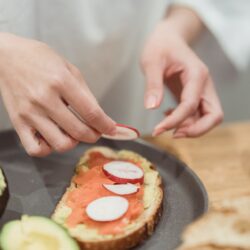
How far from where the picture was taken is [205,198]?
4.31 ft

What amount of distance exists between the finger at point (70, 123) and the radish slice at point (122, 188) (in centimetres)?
12

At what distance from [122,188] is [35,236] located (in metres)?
0.27

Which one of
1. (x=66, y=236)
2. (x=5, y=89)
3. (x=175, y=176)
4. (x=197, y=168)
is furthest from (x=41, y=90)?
(x=197, y=168)

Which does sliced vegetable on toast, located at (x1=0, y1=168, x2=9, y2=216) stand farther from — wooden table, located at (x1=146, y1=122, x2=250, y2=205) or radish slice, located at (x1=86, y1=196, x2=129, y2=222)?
wooden table, located at (x1=146, y1=122, x2=250, y2=205)

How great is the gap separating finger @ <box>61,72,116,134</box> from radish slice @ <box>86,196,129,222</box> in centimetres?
17

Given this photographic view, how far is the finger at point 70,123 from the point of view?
123 cm

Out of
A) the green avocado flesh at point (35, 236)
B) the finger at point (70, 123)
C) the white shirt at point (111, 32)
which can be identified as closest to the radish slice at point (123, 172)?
the finger at point (70, 123)

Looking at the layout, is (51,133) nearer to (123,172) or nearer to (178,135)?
(123,172)

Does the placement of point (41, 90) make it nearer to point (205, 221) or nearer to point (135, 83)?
point (205, 221)

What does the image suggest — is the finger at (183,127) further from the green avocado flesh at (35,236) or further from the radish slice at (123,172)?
the green avocado flesh at (35,236)

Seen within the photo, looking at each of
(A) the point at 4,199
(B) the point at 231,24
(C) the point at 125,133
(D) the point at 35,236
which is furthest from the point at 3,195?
(B) the point at 231,24

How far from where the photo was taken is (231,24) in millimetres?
1892

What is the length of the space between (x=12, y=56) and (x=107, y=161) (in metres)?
0.40

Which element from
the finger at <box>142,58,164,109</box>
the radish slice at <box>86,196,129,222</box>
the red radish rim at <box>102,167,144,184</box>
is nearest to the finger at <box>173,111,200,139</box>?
the finger at <box>142,58,164,109</box>
